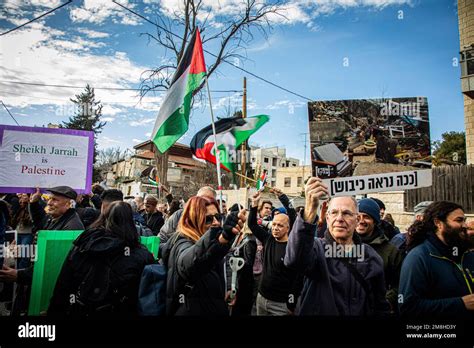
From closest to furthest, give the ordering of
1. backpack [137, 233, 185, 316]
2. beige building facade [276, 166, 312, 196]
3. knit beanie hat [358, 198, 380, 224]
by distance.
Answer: backpack [137, 233, 185, 316], knit beanie hat [358, 198, 380, 224], beige building facade [276, 166, 312, 196]

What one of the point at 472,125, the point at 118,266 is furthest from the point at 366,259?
the point at 472,125

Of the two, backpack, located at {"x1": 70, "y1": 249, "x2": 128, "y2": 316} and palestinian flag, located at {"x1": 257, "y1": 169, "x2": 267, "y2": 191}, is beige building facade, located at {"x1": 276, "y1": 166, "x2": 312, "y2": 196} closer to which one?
palestinian flag, located at {"x1": 257, "y1": 169, "x2": 267, "y2": 191}

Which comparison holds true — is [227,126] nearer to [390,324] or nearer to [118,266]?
[118,266]

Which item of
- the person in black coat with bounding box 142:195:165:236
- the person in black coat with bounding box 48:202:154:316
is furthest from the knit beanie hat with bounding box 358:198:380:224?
the person in black coat with bounding box 142:195:165:236

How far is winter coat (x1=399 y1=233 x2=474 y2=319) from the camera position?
2197mm

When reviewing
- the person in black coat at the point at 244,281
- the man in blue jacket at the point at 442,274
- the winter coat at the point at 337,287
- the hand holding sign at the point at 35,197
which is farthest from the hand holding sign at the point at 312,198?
the hand holding sign at the point at 35,197

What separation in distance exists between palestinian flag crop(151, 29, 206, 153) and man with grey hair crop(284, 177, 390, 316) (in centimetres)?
283

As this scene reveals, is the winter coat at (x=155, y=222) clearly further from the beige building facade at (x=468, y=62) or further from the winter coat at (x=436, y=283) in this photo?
the beige building facade at (x=468, y=62)

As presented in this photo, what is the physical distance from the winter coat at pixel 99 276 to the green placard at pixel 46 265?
1.75 feet

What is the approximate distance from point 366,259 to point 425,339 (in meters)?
0.83


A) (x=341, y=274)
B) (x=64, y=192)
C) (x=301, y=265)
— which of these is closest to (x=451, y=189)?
(x=341, y=274)

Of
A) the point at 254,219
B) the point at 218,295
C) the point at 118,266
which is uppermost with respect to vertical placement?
the point at 254,219

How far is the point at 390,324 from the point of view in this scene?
2.34 metres

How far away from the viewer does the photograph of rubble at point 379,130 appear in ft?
20.6
